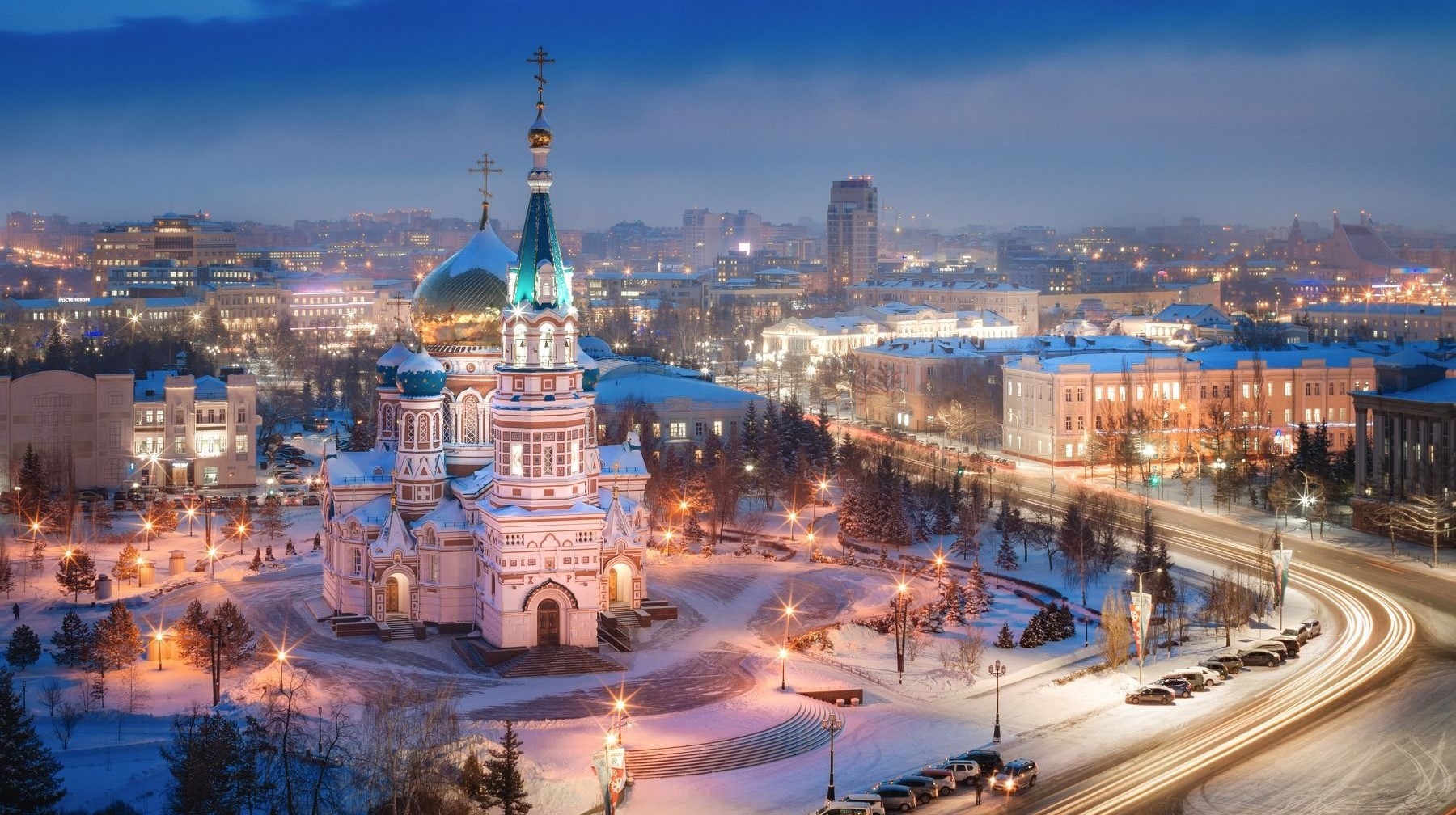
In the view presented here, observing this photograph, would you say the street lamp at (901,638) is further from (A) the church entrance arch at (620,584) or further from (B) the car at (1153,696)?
(A) the church entrance arch at (620,584)

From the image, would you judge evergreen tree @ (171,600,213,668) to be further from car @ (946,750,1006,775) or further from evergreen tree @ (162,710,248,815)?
car @ (946,750,1006,775)

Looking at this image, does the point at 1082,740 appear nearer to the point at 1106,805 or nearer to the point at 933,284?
the point at 1106,805

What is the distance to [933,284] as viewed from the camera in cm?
16600

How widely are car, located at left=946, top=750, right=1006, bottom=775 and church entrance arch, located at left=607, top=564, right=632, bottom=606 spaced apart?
1440 cm

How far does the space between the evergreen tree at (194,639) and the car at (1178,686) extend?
22.8 meters

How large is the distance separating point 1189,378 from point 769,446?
23.3 m

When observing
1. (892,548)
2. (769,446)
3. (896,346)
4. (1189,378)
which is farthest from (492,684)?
(896,346)

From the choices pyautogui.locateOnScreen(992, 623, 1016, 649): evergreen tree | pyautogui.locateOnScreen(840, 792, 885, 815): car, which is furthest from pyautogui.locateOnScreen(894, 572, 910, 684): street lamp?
pyautogui.locateOnScreen(840, 792, 885, 815): car

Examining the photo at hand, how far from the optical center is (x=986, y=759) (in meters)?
33.2

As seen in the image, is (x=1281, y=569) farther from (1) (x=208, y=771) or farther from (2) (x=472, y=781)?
(1) (x=208, y=771)

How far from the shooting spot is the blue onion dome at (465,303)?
156 feet

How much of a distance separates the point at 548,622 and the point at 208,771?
46.0ft

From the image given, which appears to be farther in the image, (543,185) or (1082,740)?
(543,185)

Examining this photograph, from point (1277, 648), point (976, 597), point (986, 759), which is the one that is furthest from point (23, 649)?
point (1277, 648)
